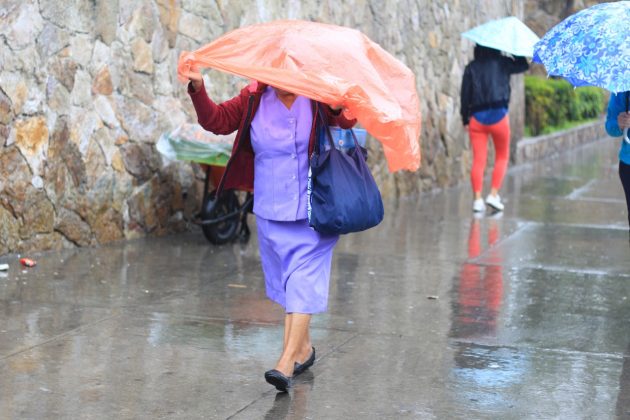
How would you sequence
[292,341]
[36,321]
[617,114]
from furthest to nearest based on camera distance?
[617,114] → [36,321] → [292,341]

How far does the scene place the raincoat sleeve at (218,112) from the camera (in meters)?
5.08

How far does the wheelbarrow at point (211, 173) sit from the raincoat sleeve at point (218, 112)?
3408 millimetres

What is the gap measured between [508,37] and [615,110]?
183 inches

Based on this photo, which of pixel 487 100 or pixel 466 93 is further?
pixel 466 93

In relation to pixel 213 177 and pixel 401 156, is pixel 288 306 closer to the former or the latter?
pixel 401 156

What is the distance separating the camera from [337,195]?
4969mm

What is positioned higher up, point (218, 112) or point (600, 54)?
point (600, 54)

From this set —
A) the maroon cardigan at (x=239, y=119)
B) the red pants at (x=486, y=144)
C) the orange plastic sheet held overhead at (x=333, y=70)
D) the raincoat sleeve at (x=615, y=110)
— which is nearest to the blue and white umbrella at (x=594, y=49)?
the raincoat sleeve at (x=615, y=110)

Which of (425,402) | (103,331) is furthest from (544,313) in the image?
(103,331)

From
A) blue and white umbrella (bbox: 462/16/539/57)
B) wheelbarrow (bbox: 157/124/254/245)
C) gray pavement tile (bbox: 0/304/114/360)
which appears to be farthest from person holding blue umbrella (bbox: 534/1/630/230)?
blue and white umbrella (bbox: 462/16/539/57)

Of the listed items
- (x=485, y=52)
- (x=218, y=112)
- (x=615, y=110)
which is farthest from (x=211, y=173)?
(x=485, y=52)

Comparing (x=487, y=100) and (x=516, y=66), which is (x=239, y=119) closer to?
(x=487, y=100)

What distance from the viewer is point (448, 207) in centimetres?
1282

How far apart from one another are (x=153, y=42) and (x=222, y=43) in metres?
4.21
